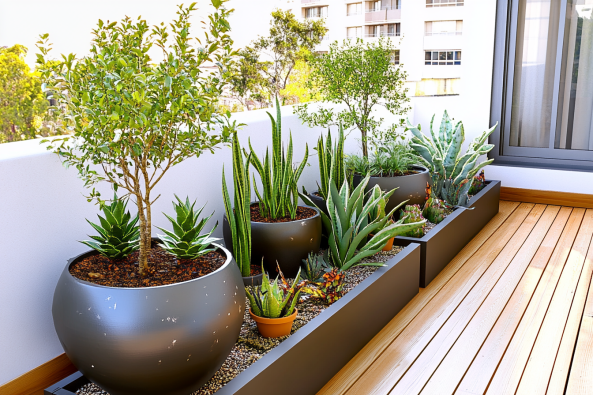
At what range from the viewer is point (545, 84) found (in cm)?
488

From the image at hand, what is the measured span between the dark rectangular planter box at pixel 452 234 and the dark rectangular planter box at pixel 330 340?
0.18 metres

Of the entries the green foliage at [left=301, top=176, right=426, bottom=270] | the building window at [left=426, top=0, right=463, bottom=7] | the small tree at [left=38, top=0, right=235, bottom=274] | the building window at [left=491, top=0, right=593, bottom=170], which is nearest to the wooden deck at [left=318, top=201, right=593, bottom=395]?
the green foliage at [left=301, top=176, right=426, bottom=270]

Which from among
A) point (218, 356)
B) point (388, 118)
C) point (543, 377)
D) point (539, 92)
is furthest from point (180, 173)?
point (539, 92)

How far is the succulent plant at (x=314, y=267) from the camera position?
2.53 metres

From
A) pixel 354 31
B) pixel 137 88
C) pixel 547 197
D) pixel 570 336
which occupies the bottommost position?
pixel 570 336

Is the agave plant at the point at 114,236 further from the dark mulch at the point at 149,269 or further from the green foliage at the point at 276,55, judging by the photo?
the green foliage at the point at 276,55

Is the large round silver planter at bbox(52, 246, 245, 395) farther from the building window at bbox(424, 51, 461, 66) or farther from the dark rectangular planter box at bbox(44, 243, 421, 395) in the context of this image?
the building window at bbox(424, 51, 461, 66)

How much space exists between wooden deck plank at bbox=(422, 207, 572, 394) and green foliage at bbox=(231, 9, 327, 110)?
16298 mm

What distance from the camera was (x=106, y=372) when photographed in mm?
1482

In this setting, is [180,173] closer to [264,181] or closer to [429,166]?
[264,181]

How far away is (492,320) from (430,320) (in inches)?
11.5

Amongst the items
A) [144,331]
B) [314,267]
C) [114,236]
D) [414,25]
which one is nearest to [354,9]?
[414,25]

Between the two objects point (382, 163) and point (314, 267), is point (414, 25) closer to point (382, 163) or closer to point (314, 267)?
point (382, 163)

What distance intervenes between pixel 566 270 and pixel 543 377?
1336mm
